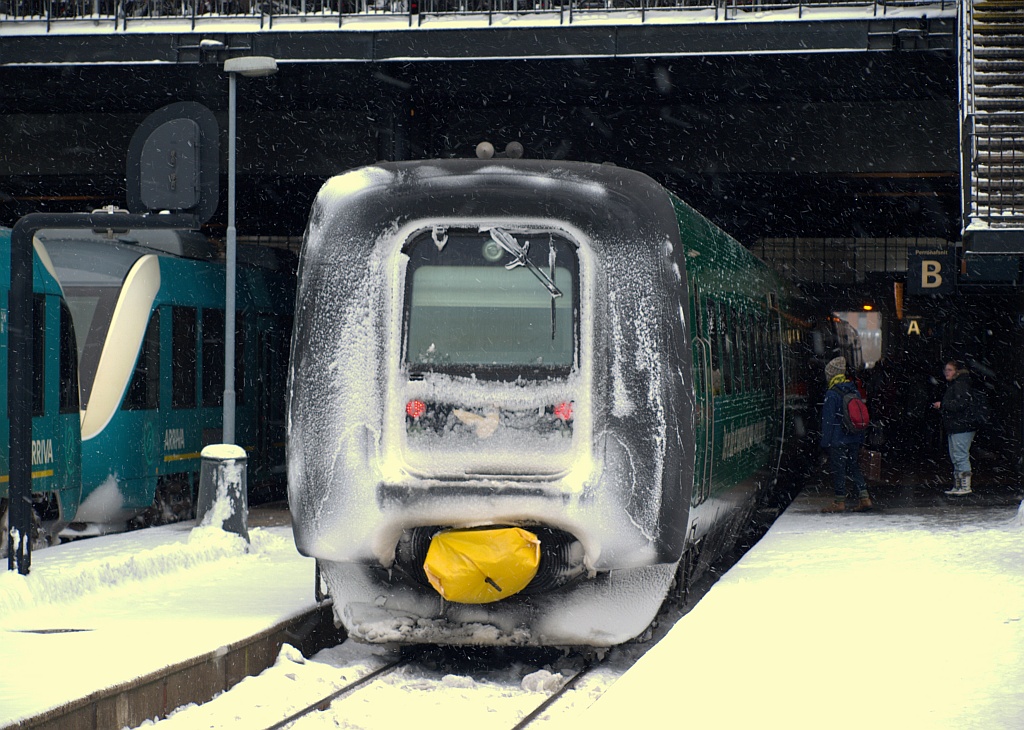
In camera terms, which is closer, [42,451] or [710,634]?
[710,634]

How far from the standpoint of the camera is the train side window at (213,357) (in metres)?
17.4

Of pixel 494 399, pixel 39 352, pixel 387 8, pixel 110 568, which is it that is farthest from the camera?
pixel 387 8

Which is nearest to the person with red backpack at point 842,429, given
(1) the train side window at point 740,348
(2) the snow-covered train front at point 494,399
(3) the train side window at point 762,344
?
(3) the train side window at point 762,344

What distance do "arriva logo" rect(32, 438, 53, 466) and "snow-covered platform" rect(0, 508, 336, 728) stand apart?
2.45ft

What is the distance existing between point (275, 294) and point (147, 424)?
422 centimetres

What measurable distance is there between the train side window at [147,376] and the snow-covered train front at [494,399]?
268 inches

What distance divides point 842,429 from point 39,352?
8363 mm

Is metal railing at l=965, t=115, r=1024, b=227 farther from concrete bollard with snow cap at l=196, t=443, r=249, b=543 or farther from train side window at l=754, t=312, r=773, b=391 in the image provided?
concrete bollard with snow cap at l=196, t=443, r=249, b=543

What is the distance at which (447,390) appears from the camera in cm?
896

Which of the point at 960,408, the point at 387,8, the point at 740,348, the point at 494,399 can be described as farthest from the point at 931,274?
the point at 494,399

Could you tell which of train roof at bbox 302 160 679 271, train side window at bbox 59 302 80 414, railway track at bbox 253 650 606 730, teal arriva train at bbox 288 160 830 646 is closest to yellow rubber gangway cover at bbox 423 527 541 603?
teal arriva train at bbox 288 160 830 646

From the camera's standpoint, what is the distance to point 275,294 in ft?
65.0

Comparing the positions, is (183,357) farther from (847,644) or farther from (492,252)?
(847,644)

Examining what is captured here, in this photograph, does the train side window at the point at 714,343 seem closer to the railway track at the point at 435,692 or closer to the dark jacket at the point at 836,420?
the railway track at the point at 435,692
